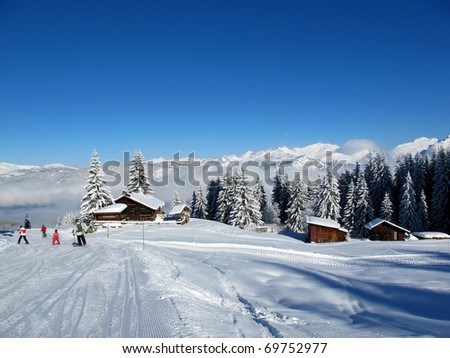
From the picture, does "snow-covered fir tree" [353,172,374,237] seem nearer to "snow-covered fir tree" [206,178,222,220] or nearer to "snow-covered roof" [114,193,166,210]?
"snow-covered fir tree" [206,178,222,220]

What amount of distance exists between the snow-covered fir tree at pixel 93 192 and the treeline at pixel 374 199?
22177 millimetres

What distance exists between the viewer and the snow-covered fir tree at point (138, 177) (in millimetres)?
54125

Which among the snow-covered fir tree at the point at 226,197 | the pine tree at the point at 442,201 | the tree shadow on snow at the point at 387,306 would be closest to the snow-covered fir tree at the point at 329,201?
the pine tree at the point at 442,201

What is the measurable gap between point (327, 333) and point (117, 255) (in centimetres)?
1275

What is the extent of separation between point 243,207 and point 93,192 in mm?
24881

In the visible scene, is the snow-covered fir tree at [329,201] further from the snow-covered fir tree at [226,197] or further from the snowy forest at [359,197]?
the snow-covered fir tree at [226,197]

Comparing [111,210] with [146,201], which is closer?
[111,210]

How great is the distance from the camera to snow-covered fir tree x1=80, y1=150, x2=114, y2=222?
44969 mm

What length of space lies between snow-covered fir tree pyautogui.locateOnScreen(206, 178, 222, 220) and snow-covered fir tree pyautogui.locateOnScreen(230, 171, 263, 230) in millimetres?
16201

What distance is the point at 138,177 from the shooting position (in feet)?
181

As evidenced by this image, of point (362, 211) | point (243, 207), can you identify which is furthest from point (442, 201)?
point (243, 207)

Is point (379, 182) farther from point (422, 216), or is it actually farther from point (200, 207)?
point (200, 207)

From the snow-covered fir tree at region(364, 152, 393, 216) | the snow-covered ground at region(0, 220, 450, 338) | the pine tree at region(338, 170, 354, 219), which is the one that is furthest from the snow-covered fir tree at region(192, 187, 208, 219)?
the snow-covered ground at region(0, 220, 450, 338)

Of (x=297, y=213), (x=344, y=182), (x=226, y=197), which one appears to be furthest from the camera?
(x=344, y=182)
